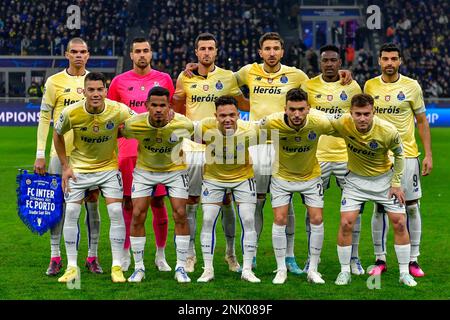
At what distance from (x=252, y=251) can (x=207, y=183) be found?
780 millimetres

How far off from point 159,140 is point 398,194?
2.26 metres

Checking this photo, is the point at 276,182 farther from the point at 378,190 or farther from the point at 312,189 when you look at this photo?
the point at 378,190

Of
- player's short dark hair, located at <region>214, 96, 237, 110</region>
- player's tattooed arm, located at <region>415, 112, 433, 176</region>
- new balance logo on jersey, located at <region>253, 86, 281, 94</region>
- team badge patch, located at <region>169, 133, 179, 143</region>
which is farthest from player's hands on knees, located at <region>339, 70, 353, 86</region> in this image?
team badge patch, located at <region>169, 133, 179, 143</region>

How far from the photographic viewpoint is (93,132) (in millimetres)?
8414

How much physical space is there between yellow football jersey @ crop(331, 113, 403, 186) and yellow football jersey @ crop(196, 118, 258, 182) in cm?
83

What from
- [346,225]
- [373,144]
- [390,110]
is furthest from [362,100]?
[346,225]

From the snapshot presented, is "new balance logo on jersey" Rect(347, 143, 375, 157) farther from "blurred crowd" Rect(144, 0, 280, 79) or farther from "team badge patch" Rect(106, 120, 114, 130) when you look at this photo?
"blurred crowd" Rect(144, 0, 280, 79)

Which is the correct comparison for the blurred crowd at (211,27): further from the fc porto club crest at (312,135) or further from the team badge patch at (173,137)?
the fc porto club crest at (312,135)

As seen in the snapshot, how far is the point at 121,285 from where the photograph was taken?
8.16 meters

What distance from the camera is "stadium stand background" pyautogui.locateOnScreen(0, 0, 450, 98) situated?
35.5 metres

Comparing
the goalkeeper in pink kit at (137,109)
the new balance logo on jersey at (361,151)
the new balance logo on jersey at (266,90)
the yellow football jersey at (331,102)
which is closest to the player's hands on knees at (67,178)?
the goalkeeper in pink kit at (137,109)

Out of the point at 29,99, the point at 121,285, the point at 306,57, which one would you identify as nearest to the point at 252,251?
the point at 121,285

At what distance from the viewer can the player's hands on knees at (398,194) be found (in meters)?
8.16

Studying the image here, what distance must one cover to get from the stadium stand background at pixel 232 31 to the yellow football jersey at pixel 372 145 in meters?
26.1
